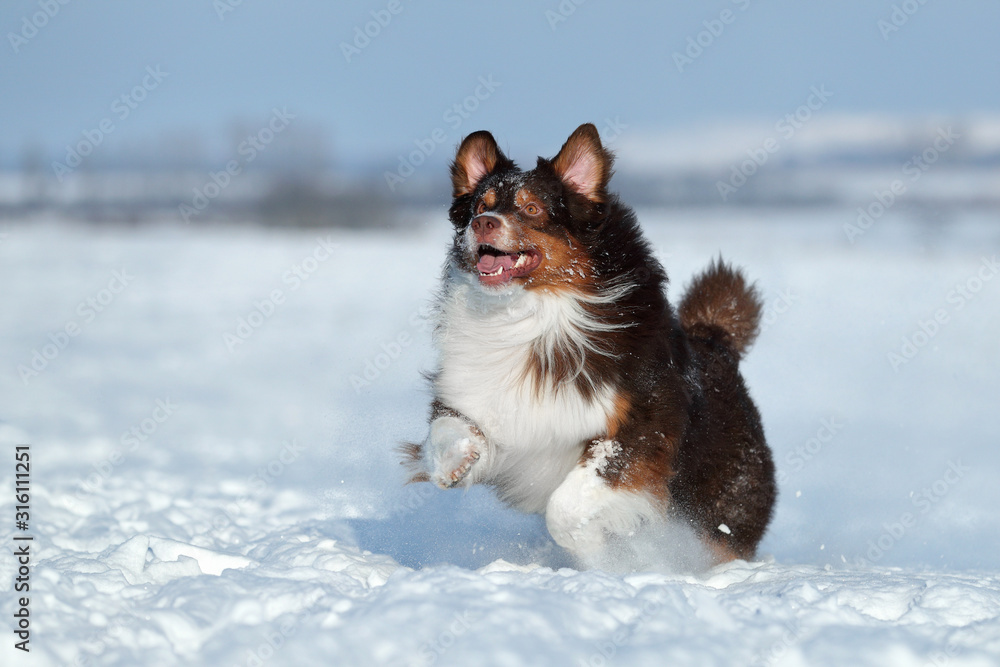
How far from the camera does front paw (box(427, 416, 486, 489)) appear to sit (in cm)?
491

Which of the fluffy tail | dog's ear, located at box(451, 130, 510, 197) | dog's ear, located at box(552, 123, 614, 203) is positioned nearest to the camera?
dog's ear, located at box(552, 123, 614, 203)

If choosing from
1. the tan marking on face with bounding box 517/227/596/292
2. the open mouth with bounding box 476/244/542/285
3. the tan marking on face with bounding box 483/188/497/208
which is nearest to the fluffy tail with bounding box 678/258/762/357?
the tan marking on face with bounding box 517/227/596/292

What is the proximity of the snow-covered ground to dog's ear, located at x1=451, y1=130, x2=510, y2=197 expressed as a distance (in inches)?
11.9

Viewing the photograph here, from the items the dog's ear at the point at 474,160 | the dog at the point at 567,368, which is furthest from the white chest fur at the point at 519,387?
the dog's ear at the point at 474,160

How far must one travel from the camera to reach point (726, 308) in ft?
20.6

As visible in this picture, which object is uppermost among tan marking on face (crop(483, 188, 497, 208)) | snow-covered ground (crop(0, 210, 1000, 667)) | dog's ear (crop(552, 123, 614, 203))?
dog's ear (crop(552, 123, 614, 203))

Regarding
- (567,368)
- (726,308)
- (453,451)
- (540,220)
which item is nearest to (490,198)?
(540,220)

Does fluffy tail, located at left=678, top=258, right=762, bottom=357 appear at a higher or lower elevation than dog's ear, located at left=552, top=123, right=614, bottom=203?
lower

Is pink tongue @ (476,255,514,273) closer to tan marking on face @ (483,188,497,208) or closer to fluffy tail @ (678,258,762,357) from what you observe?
tan marking on face @ (483,188,497,208)

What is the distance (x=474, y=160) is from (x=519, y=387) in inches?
55.5

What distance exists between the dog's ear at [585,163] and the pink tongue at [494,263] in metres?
0.61

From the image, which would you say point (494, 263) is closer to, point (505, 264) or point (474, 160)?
point (505, 264)

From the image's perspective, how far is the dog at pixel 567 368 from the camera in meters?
4.80

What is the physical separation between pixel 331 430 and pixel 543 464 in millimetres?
4585
